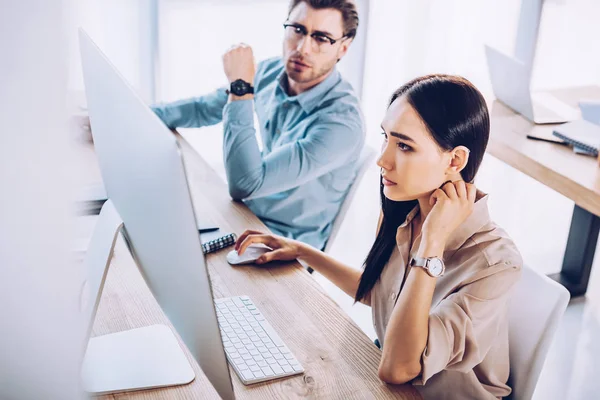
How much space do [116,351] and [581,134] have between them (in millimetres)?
1868

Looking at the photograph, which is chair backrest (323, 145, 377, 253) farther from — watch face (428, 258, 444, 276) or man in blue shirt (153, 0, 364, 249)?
watch face (428, 258, 444, 276)

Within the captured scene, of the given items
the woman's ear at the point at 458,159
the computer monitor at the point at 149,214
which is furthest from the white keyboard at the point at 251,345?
the woman's ear at the point at 458,159

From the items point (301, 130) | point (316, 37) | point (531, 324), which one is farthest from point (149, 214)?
point (316, 37)

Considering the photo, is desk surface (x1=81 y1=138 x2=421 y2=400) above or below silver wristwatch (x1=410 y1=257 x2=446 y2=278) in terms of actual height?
below

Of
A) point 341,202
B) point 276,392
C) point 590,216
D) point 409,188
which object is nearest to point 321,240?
point 341,202

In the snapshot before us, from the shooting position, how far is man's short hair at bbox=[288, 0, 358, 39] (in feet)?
6.86

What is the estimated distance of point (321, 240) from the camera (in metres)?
2.18

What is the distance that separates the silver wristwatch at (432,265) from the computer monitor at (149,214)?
448 mm

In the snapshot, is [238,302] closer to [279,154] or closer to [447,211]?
[447,211]

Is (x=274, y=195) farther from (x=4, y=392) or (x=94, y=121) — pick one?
(x=4, y=392)

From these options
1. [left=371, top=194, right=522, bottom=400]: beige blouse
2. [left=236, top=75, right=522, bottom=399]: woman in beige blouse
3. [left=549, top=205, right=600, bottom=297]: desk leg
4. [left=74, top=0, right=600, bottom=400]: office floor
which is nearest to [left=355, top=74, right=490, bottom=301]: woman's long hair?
[left=236, top=75, right=522, bottom=399]: woman in beige blouse

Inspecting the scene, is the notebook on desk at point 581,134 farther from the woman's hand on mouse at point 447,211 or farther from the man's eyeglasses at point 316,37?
the woman's hand on mouse at point 447,211

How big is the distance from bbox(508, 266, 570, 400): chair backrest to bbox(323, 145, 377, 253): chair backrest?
769mm

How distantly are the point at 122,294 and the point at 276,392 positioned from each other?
44 centimetres
